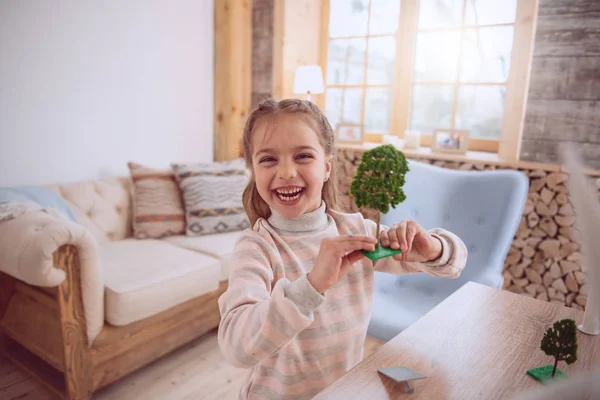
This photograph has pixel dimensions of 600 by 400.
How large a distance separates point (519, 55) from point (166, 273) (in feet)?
7.85

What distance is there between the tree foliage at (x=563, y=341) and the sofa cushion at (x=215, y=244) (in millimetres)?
1837

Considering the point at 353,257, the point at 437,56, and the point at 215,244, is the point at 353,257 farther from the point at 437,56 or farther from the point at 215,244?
the point at 437,56

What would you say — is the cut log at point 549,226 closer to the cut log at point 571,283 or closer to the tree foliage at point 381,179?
the cut log at point 571,283

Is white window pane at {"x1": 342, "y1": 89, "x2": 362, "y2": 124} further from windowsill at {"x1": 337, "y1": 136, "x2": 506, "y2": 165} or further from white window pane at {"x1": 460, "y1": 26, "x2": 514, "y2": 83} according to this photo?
white window pane at {"x1": 460, "y1": 26, "x2": 514, "y2": 83}

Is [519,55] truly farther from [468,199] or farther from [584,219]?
[584,219]

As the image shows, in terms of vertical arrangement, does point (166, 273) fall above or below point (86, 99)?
below

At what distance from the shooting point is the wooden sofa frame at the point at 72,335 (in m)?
A: 1.73

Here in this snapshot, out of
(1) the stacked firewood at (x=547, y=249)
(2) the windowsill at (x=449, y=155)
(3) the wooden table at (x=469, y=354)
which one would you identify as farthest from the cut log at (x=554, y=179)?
(3) the wooden table at (x=469, y=354)

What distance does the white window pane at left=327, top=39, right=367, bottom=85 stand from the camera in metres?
3.50

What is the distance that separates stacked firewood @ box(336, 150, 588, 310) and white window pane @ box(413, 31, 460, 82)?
3.03 ft

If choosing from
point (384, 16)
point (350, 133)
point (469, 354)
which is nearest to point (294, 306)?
point (469, 354)

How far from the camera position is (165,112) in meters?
3.31

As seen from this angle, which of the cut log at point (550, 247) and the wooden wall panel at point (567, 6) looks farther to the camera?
the cut log at point (550, 247)

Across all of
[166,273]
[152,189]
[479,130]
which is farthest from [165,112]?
[479,130]
